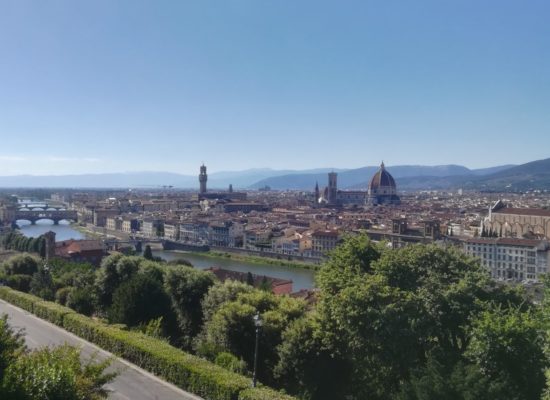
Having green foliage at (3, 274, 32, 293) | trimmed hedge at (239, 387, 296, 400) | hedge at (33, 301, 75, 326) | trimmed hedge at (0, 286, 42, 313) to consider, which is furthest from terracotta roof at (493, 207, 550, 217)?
trimmed hedge at (239, 387, 296, 400)

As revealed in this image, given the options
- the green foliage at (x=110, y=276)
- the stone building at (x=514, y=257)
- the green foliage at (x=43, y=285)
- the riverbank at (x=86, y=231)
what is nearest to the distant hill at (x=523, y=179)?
the riverbank at (x=86, y=231)

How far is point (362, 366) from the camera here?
7121mm

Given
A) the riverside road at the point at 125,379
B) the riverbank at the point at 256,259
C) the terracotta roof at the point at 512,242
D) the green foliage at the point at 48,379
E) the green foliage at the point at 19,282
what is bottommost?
the riverbank at the point at 256,259

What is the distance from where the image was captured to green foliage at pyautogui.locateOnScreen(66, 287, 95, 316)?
13.2 metres

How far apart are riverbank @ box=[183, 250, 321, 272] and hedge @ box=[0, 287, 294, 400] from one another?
67.3 feet

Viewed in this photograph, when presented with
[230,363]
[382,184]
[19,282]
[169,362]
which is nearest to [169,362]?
[169,362]

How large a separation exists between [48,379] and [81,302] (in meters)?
9.63

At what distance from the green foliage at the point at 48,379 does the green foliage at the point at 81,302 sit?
8634 mm

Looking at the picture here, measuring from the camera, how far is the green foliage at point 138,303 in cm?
1116

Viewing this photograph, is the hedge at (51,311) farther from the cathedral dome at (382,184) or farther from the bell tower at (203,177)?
the bell tower at (203,177)

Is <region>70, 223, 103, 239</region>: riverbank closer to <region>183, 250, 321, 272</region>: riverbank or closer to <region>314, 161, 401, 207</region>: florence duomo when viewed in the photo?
<region>183, 250, 321, 272</region>: riverbank

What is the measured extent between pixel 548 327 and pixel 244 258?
102 ft

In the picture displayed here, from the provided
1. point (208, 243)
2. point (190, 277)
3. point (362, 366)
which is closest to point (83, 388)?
point (362, 366)

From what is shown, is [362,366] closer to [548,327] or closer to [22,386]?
[548,327]
